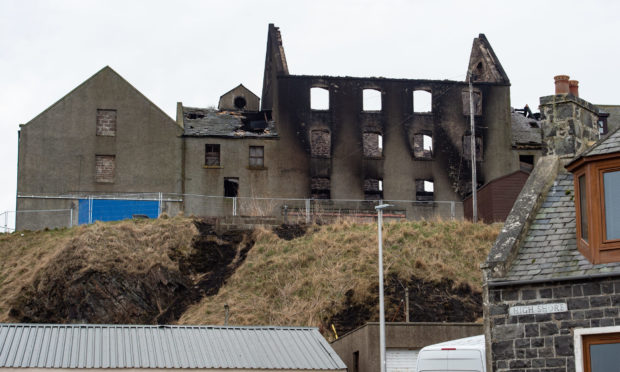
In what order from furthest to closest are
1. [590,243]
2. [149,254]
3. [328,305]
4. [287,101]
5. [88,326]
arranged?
[287,101], [149,254], [328,305], [88,326], [590,243]

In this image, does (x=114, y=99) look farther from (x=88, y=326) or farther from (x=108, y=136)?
(x=88, y=326)

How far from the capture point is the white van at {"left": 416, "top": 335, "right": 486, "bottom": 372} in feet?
59.3

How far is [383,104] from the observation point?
186ft

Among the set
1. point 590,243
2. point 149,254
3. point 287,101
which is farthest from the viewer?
point 287,101

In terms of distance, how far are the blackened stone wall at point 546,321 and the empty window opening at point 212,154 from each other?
40433 millimetres

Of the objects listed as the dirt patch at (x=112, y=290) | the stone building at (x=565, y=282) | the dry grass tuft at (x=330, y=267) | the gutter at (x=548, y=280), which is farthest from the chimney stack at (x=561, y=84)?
the dirt patch at (x=112, y=290)

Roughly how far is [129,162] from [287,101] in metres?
9.84

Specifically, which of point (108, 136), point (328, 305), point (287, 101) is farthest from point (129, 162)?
point (328, 305)

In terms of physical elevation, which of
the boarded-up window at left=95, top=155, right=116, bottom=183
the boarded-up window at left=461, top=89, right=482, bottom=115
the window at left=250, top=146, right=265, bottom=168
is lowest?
the boarded-up window at left=95, top=155, right=116, bottom=183

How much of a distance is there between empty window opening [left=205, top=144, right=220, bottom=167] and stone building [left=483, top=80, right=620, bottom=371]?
1554 inches

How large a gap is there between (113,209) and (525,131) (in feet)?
83.1

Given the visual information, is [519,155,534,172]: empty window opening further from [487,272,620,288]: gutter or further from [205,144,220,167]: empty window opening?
[487,272,620,288]: gutter

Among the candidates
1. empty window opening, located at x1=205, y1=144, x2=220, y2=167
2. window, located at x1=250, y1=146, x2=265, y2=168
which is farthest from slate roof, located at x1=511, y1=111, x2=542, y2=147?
empty window opening, located at x1=205, y1=144, x2=220, y2=167

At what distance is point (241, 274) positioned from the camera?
43094mm
